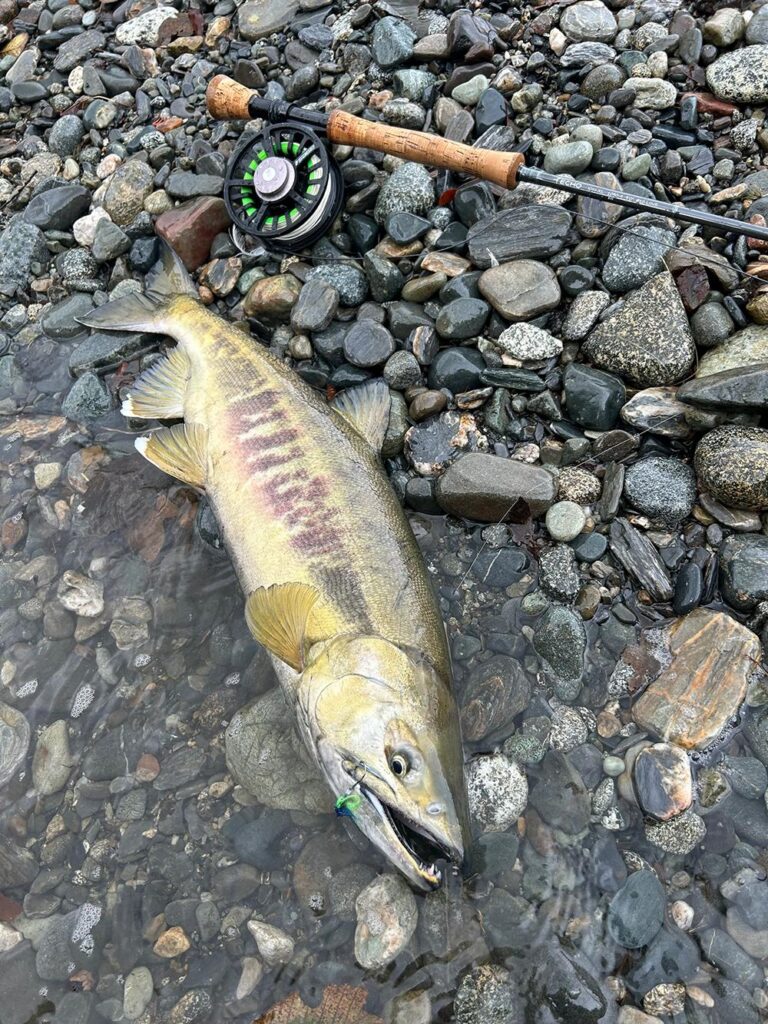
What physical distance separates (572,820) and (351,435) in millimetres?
2365

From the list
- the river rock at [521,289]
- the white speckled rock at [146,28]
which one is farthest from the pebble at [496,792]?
the white speckled rock at [146,28]

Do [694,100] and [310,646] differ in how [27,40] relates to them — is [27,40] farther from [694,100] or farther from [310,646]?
[310,646]

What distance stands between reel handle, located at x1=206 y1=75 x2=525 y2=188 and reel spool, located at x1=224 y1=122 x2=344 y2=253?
0.15 meters

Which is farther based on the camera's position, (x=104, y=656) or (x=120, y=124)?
(x=120, y=124)

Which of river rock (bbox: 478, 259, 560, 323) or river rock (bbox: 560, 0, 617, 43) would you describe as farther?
river rock (bbox: 560, 0, 617, 43)

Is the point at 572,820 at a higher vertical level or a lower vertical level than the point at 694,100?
lower

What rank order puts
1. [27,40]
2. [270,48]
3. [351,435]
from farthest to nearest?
[27,40]
[270,48]
[351,435]

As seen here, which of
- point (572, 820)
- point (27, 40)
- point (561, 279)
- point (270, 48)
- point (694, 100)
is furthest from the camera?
point (27, 40)

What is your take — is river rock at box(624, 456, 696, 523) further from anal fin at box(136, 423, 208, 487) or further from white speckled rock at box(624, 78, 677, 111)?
white speckled rock at box(624, 78, 677, 111)

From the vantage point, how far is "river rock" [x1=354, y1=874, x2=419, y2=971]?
Answer: 3193 mm

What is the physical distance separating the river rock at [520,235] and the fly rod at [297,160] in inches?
10.4

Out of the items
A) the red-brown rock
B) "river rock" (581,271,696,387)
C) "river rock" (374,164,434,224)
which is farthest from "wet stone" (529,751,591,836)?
the red-brown rock

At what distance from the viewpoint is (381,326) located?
4.56 m

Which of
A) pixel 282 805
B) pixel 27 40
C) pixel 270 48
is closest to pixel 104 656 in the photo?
pixel 282 805
